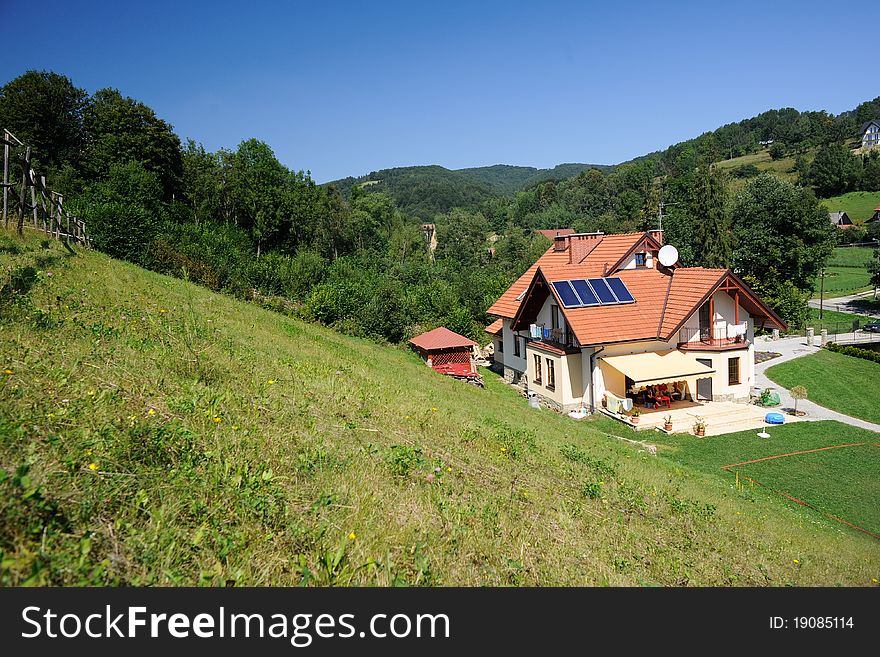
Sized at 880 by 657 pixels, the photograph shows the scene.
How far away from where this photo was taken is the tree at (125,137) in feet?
133

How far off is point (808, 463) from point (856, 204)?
4219 inches

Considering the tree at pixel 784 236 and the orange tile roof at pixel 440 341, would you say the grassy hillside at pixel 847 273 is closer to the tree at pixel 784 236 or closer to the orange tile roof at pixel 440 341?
the tree at pixel 784 236

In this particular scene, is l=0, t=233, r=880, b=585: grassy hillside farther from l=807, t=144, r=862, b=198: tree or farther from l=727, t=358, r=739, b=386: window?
l=807, t=144, r=862, b=198: tree

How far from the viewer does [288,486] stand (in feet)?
17.7

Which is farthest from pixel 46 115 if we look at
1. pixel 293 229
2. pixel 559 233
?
pixel 559 233

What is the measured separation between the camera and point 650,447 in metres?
17.2

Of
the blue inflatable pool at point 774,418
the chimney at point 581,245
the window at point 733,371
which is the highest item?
the chimney at point 581,245

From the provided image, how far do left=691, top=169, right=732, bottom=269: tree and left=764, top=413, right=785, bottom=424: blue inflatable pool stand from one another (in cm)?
3078

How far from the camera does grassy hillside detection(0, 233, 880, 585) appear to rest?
4082 millimetres

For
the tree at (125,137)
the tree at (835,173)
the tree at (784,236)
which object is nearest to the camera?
→ the tree at (125,137)

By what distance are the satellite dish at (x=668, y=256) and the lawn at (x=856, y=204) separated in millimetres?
88468

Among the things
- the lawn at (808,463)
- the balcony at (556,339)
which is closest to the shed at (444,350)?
the balcony at (556,339)
